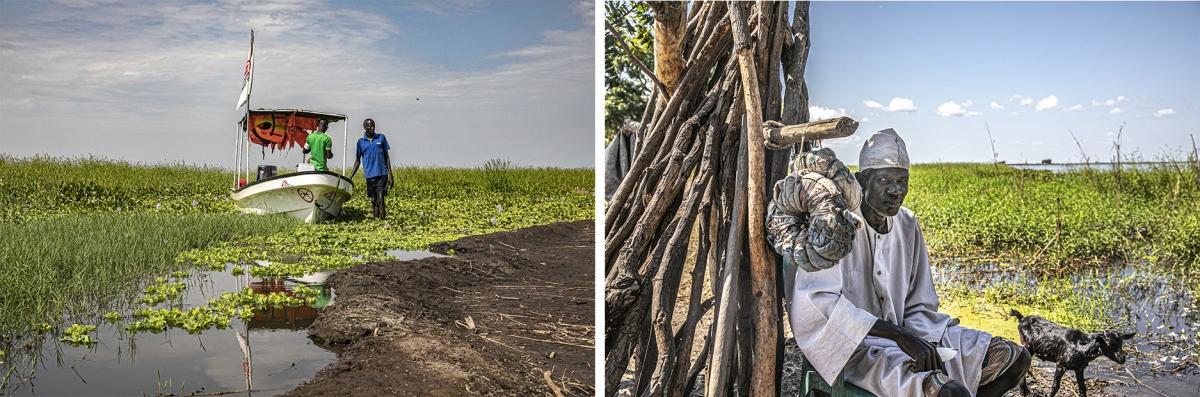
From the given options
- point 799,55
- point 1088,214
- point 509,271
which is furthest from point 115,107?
point 1088,214

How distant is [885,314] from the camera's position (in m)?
2.29

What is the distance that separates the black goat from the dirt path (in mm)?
2044

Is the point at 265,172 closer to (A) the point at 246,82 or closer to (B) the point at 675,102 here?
(A) the point at 246,82

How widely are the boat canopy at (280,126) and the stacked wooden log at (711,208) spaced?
2818 mm

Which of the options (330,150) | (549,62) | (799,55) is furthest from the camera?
(549,62)

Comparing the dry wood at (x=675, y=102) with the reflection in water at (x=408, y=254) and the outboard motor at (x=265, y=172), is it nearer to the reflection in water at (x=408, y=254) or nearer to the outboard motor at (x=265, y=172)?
the outboard motor at (x=265, y=172)

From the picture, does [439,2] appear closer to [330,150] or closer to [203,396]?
[330,150]

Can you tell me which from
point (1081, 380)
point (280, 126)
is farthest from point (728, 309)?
point (280, 126)

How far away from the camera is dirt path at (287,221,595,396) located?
152 inches

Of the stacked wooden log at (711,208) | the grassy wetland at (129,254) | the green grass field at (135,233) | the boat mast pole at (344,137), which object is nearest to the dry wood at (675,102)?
the stacked wooden log at (711,208)

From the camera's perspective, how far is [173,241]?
449cm

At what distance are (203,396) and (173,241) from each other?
44.1 inches

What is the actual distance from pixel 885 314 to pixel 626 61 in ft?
11.7

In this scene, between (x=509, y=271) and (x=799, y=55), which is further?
(x=509, y=271)
